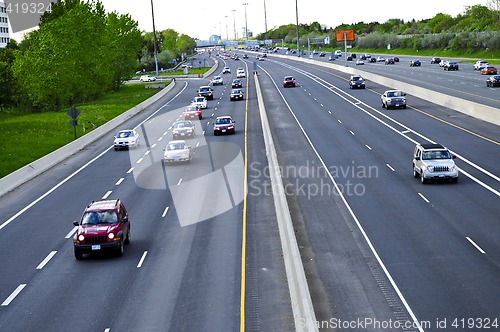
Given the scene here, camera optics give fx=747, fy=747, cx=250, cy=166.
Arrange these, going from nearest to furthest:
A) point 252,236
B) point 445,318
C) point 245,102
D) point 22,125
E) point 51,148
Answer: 1. point 445,318
2. point 252,236
3. point 51,148
4. point 22,125
5. point 245,102

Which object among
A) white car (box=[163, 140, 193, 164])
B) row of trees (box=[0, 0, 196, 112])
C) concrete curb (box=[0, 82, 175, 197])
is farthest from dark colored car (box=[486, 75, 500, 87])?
row of trees (box=[0, 0, 196, 112])

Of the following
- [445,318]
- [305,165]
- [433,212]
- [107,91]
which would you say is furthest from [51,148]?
[107,91]

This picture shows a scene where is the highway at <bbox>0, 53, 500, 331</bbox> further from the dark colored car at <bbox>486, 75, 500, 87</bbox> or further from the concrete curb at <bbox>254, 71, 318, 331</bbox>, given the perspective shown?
the dark colored car at <bbox>486, 75, 500, 87</bbox>

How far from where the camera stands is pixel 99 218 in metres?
23.2

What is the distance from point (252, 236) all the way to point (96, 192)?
12.6m

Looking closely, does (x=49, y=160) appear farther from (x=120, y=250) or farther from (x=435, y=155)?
(x=120, y=250)

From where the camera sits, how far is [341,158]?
4138 centimetres

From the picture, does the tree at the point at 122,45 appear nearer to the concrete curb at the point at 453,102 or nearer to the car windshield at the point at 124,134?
the concrete curb at the point at 453,102

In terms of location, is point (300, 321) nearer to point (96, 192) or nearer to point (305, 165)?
point (96, 192)

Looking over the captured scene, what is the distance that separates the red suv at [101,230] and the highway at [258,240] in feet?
1.76

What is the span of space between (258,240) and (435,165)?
1153 centimetres

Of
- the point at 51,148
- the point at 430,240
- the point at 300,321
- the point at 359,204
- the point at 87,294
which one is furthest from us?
the point at 51,148

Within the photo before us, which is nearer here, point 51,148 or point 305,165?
point 305,165

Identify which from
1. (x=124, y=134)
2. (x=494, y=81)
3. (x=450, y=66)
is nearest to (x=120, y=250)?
(x=124, y=134)
